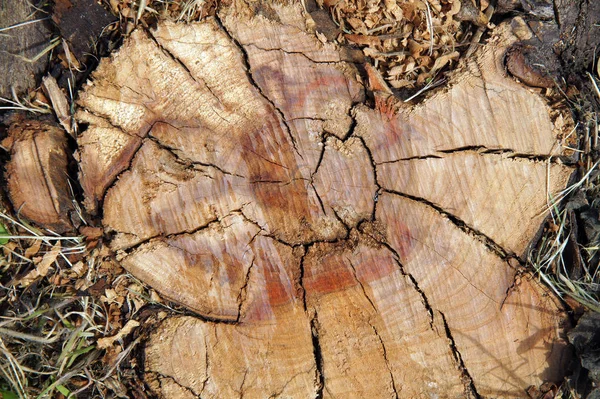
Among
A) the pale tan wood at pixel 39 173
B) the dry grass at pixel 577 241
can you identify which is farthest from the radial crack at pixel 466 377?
the pale tan wood at pixel 39 173

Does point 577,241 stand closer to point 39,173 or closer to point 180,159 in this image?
point 180,159

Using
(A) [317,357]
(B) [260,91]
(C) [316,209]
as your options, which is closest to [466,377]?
(A) [317,357]

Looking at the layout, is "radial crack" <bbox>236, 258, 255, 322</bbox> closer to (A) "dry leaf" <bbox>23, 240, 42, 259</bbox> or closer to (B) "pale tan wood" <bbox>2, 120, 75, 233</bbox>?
(B) "pale tan wood" <bbox>2, 120, 75, 233</bbox>

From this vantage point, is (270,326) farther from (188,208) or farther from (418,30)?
(418,30)

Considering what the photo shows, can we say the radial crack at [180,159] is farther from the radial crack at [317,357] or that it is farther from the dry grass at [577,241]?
the dry grass at [577,241]

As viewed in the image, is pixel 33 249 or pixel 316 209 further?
pixel 33 249

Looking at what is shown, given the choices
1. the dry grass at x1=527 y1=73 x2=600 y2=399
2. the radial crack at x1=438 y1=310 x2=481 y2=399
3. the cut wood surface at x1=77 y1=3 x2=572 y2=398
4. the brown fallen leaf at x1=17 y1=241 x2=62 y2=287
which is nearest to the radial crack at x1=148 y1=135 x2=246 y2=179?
the cut wood surface at x1=77 y1=3 x2=572 y2=398

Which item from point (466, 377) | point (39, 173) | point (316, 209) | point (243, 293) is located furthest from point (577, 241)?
point (39, 173)

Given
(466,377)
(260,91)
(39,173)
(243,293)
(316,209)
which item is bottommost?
(466,377)

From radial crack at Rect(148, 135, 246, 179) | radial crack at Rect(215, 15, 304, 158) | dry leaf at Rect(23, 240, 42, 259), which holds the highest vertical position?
radial crack at Rect(215, 15, 304, 158)

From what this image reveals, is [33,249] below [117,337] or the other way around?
the other way around
